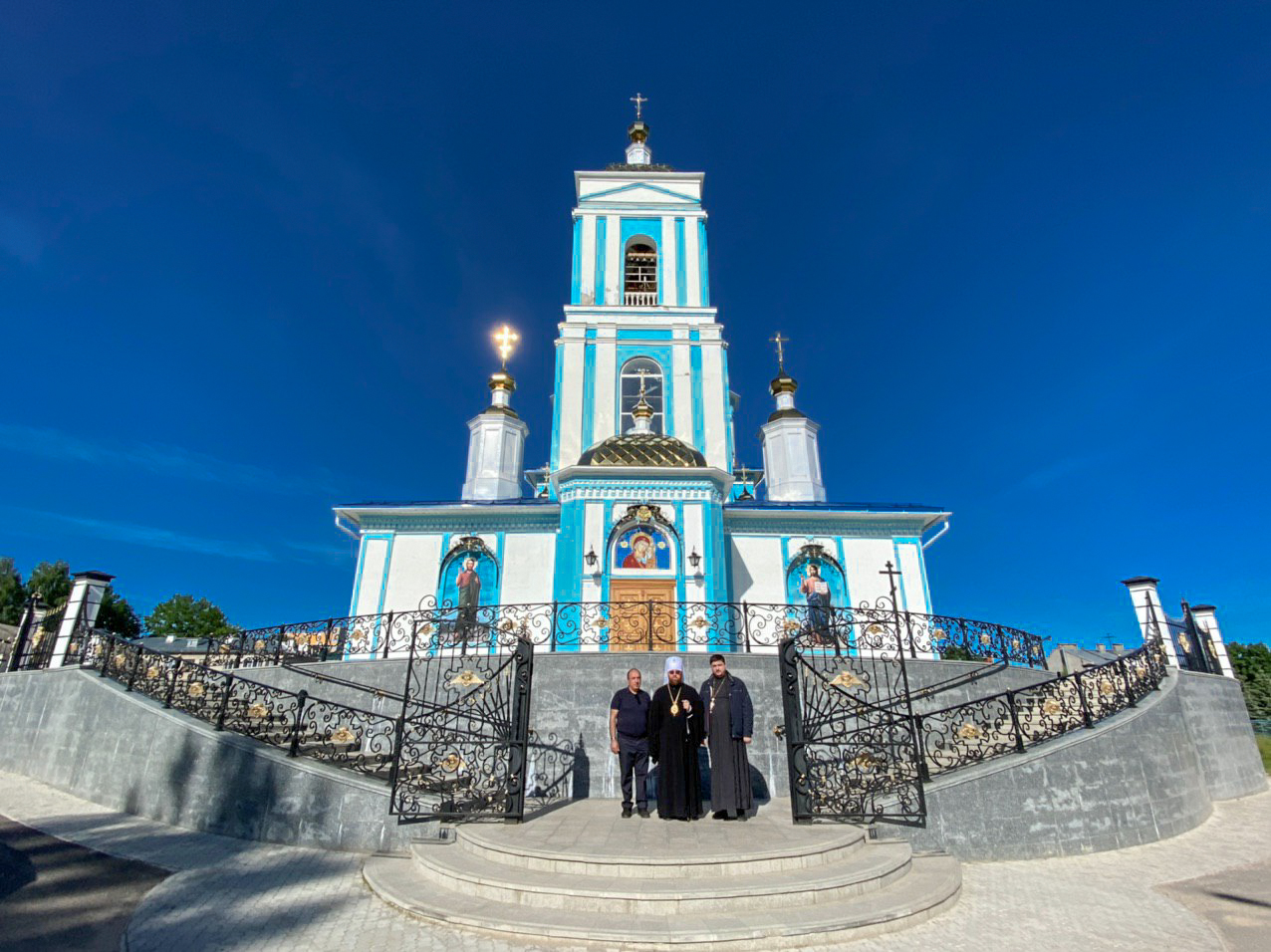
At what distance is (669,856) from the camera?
16.0ft

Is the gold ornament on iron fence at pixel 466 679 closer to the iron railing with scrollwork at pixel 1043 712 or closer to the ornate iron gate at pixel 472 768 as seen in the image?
the ornate iron gate at pixel 472 768

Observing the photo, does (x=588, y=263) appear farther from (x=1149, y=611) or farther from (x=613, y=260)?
(x=1149, y=611)

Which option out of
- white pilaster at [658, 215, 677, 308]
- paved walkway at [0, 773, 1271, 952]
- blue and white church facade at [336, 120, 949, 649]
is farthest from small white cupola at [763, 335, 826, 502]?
paved walkway at [0, 773, 1271, 952]

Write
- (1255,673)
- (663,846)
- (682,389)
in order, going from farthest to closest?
(1255,673), (682,389), (663,846)

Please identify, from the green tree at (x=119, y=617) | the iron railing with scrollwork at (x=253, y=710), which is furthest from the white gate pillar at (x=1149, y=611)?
the green tree at (x=119, y=617)

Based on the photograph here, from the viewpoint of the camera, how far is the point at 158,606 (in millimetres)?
43406

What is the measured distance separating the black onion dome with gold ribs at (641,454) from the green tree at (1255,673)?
21.5 meters

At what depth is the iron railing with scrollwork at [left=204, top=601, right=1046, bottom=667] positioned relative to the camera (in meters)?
10.9

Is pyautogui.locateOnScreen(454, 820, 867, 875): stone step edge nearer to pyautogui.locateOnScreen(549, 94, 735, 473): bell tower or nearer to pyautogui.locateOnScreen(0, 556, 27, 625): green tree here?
pyautogui.locateOnScreen(549, 94, 735, 473): bell tower

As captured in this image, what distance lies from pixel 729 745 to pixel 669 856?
69.7 inches

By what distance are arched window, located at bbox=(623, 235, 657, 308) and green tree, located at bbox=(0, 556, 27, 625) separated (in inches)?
1585

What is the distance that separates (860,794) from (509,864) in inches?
139

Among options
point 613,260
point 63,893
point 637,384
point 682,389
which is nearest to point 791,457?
point 682,389

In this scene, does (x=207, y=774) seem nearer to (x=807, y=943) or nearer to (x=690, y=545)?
(x=807, y=943)
